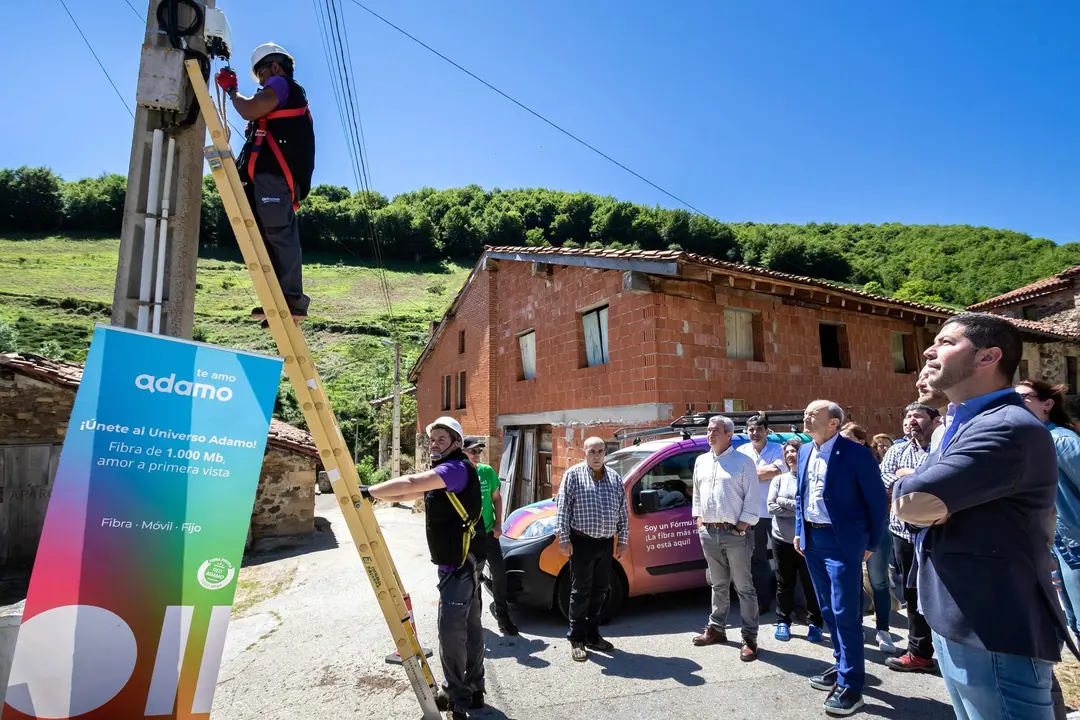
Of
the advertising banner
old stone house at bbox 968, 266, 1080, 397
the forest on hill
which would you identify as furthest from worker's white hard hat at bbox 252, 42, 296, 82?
the forest on hill

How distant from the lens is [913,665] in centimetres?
422


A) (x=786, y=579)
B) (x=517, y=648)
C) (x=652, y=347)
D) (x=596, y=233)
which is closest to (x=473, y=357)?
(x=652, y=347)

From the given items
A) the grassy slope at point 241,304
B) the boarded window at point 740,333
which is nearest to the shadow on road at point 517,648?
the boarded window at point 740,333

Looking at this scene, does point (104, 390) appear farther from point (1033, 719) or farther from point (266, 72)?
point (1033, 719)

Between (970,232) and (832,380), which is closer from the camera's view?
(832,380)

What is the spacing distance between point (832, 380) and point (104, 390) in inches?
460

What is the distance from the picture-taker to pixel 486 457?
47.8 ft

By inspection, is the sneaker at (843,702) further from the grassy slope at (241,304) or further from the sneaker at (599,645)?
the grassy slope at (241,304)

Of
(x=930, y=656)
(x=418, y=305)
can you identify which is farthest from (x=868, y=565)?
(x=418, y=305)

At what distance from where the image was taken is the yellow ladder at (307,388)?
2.58 meters

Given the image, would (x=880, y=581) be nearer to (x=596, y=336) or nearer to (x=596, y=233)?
(x=596, y=336)

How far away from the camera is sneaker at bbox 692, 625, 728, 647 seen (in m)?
4.92

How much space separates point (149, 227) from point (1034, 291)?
26.7m

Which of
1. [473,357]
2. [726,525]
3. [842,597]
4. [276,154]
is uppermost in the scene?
[473,357]
